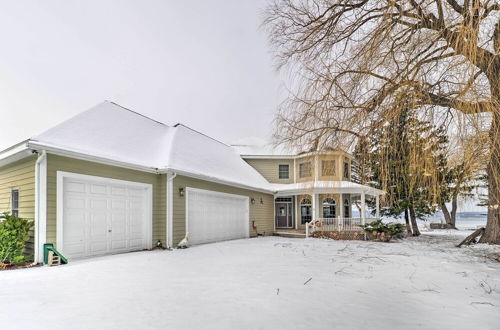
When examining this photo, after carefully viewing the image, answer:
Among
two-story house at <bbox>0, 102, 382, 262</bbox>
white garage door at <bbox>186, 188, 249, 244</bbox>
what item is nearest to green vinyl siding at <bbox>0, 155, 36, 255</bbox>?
two-story house at <bbox>0, 102, 382, 262</bbox>

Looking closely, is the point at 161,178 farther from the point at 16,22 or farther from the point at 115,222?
the point at 16,22

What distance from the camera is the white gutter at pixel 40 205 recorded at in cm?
703

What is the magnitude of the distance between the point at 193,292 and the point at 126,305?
0.98 meters

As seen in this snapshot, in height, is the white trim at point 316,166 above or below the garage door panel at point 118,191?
above

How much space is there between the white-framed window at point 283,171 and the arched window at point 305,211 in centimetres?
208

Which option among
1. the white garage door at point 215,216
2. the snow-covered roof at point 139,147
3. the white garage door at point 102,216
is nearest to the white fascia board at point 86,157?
the snow-covered roof at point 139,147

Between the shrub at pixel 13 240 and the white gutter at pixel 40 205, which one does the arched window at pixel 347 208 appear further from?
the shrub at pixel 13 240

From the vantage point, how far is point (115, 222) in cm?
889

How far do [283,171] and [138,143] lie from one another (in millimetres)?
11060

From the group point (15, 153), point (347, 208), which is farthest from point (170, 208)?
point (347, 208)

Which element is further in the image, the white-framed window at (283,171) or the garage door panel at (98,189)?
the white-framed window at (283,171)

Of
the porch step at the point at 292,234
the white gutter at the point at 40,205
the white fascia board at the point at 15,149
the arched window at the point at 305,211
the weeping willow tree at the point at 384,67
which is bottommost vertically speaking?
the porch step at the point at 292,234

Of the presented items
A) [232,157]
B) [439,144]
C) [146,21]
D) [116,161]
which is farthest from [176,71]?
[439,144]

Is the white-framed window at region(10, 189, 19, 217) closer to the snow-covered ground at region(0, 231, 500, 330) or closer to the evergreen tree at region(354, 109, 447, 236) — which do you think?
the snow-covered ground at region(0, 231, 500, 330)
